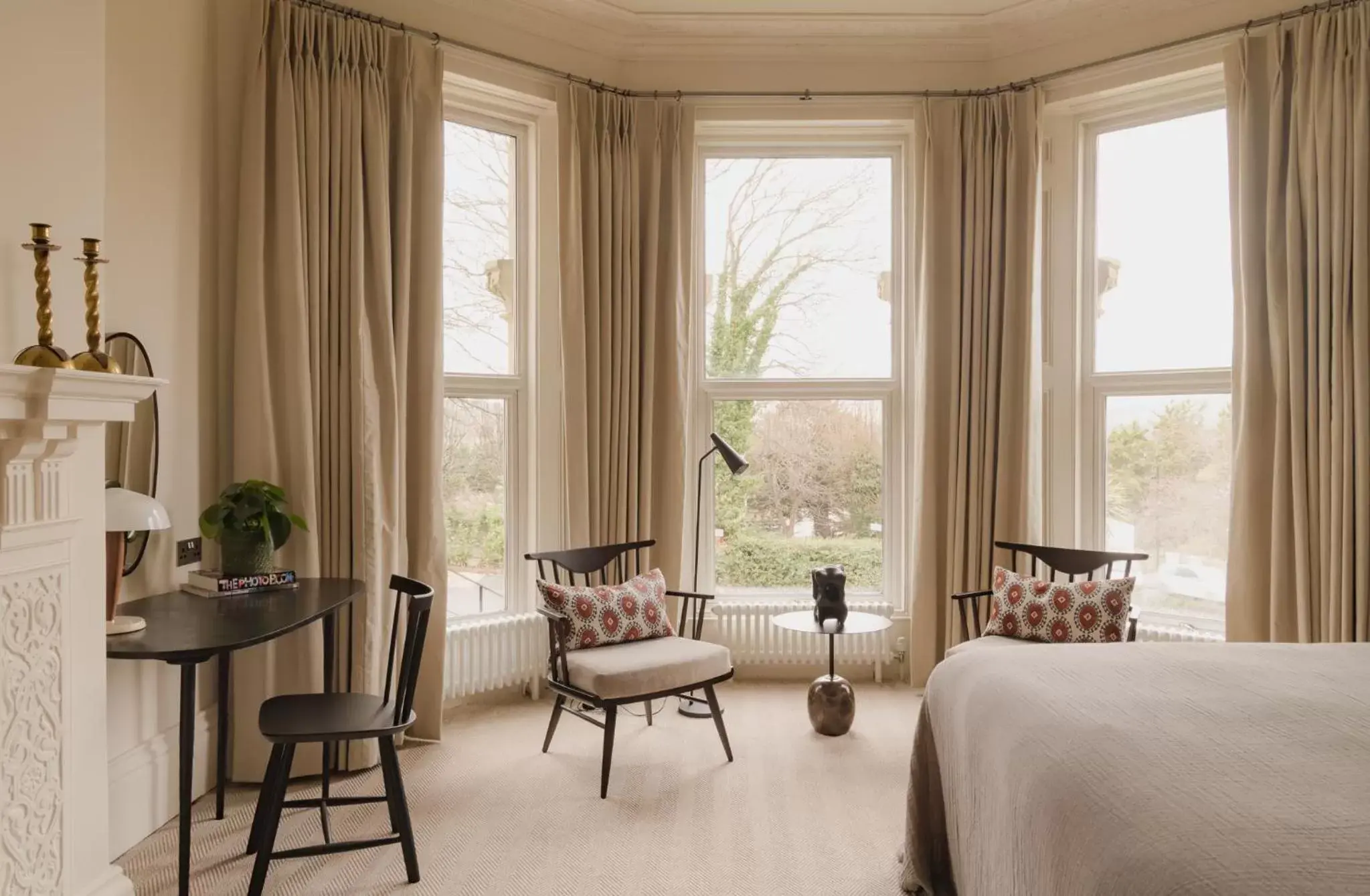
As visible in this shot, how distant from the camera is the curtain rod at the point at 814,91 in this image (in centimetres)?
340

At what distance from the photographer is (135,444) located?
9.12 feet

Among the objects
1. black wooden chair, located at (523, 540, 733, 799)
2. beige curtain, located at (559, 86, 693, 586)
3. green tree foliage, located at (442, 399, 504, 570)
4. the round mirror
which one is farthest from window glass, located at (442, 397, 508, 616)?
the round mirror

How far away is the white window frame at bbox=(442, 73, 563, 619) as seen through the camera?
4172 millimetres

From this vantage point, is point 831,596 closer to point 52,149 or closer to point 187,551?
point 187,551

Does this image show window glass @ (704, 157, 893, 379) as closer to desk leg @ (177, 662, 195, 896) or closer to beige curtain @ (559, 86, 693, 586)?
beige curtain @ (559, 86, 693, 586)

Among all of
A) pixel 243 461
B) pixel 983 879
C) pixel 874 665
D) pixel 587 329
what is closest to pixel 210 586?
pixel 243 461

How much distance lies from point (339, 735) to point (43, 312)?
46.9 inches

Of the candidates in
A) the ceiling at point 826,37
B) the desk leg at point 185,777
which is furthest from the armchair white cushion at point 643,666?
the ceiling at point 826,37

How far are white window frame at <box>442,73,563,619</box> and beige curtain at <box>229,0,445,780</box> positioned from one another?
56 cm

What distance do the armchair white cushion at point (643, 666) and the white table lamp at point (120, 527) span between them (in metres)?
1.36

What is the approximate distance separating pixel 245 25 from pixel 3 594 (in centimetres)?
228

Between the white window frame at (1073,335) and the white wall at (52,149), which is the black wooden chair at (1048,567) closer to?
the white window frame at (1073,335)

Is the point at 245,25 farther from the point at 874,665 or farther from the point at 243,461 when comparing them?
the point at 874,665

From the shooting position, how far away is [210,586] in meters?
2.89
